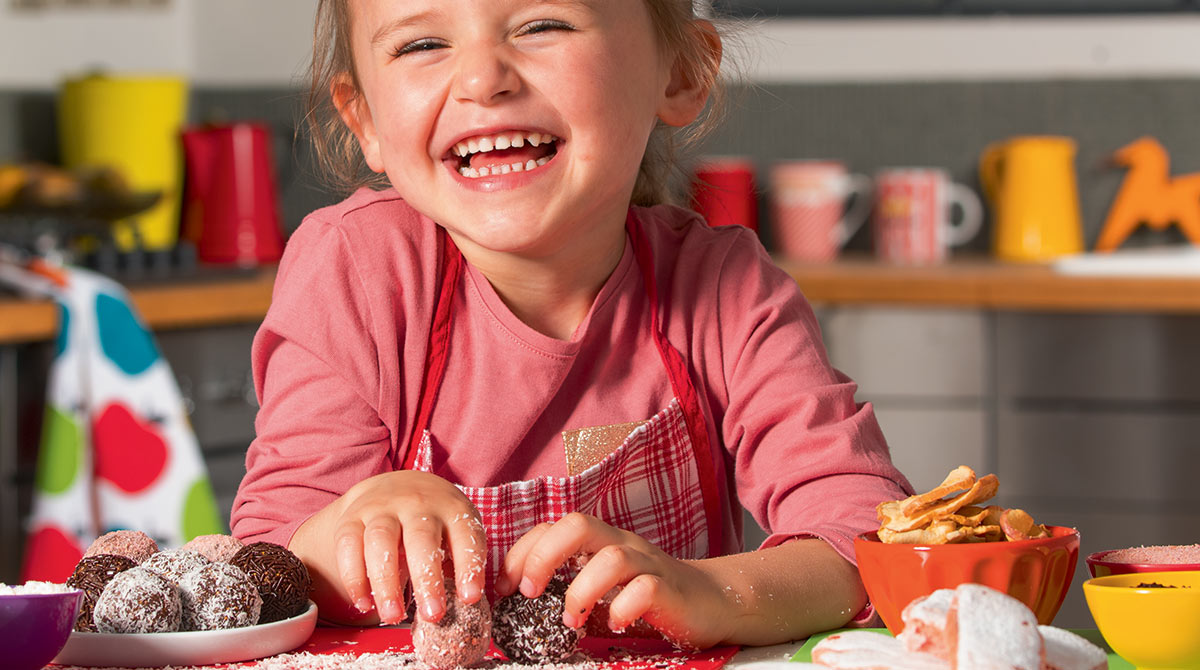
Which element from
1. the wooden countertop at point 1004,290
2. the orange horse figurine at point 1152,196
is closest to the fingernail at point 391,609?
the wooden countertop at point 1004,290

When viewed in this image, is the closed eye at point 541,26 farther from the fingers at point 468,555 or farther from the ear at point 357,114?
the fingers at point 468,555

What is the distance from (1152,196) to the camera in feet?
9.64

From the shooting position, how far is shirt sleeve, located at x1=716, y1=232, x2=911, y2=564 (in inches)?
37.0

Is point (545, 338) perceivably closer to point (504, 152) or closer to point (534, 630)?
point (504, 152)

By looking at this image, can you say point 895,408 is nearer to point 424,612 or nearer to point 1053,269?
point 1053,269

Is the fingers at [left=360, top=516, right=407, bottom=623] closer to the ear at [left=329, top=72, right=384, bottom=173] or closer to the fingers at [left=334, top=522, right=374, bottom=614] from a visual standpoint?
the fingers at [left=334, top=522, right=374, bottom=614]

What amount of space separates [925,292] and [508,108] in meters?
1.65

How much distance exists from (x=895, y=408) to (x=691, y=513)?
1483 mm

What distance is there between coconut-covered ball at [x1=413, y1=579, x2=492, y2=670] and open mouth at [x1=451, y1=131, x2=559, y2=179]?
13.9 inches

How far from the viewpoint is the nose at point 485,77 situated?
36.3 inches

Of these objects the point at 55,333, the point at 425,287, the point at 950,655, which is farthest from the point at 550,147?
the point at 55,333

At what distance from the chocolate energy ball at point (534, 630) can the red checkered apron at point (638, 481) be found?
0.27 m

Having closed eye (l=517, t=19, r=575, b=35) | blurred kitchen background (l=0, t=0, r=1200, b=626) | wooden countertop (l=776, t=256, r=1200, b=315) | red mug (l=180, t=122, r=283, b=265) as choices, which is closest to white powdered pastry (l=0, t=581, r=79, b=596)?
closed eye (l=517, t=19, r=575, b=35)

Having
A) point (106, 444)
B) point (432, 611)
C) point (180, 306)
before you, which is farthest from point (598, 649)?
point (180, 306)
